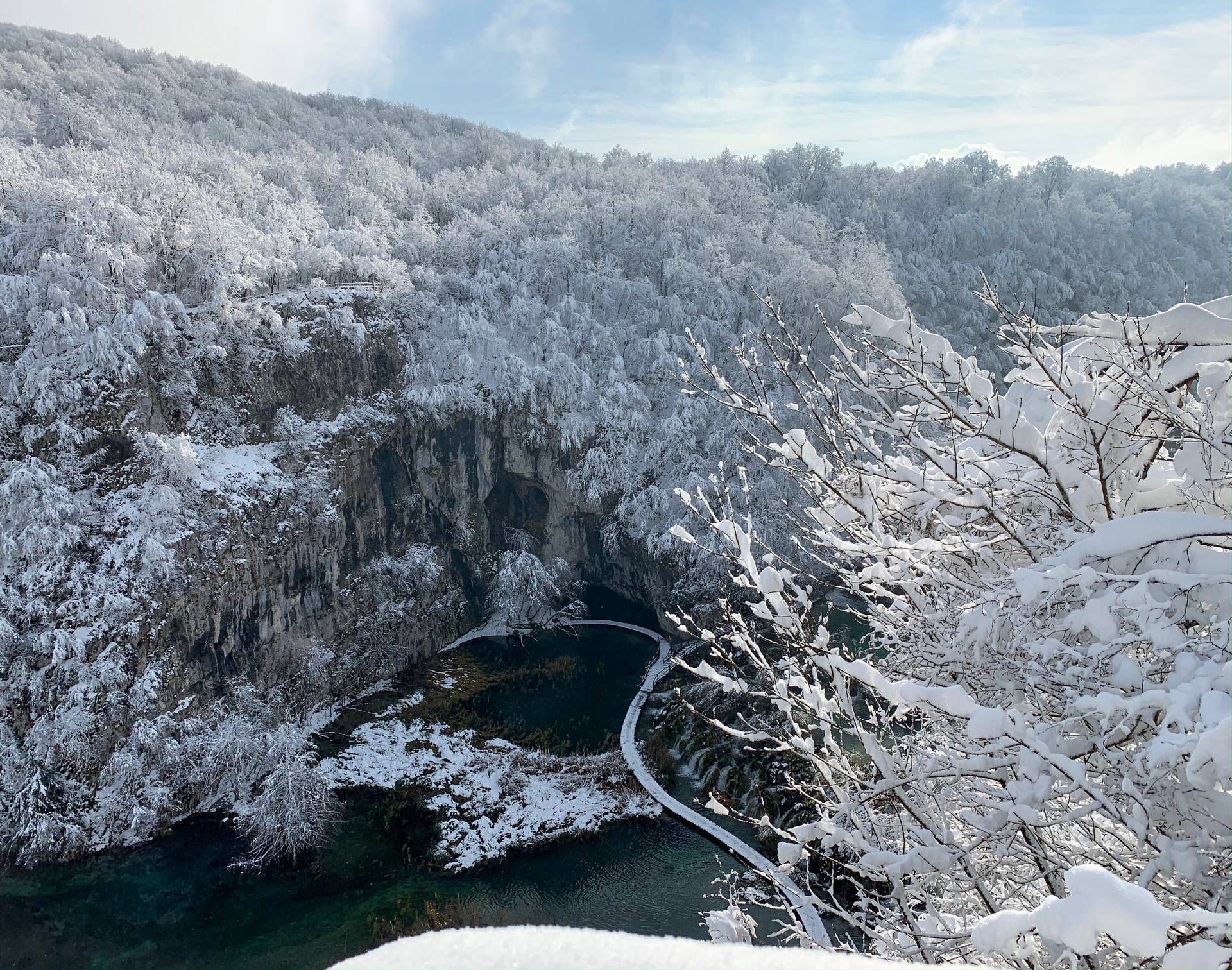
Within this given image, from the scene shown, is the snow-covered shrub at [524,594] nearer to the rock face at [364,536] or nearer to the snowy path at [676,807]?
the rock face at [364,536]

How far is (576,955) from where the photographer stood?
105 centimetres

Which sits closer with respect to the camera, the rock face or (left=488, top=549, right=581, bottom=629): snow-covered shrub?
the rock face

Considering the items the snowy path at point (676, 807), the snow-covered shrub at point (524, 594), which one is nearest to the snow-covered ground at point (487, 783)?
the snowy path at point (676, 807)

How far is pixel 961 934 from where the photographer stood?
226cm

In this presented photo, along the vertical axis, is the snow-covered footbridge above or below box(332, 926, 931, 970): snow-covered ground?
below

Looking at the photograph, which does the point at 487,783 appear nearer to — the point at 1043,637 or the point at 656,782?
the point at 656,782

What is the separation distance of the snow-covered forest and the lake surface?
29.2 inches

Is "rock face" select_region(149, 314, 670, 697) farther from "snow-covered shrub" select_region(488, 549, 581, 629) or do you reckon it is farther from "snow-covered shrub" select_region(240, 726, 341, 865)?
"snow-covered shrub" select_region(240, 726, 341, 865)

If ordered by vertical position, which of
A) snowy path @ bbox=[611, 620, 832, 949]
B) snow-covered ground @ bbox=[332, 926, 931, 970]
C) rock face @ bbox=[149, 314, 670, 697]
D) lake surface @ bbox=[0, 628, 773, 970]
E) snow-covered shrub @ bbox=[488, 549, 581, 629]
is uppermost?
snow-covered ground @ bbox=[332, 926, 931, 970]

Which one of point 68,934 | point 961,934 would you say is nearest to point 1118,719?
point 961,934

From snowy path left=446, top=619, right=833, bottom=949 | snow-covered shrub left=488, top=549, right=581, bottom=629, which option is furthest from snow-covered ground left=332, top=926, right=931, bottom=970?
snow-covered shrub left=488, top=549, right=581, bottom=629

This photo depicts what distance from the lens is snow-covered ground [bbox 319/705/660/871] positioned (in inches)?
474

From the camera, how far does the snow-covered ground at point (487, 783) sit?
39.5ft

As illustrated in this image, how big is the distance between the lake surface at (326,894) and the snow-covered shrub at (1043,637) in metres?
7.78
